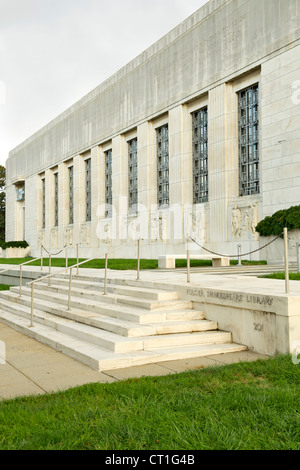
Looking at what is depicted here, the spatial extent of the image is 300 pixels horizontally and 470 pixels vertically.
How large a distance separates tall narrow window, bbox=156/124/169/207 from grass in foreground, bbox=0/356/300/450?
2247 centimetres

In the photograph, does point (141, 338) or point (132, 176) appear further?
point (132, 176)

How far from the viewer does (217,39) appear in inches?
896

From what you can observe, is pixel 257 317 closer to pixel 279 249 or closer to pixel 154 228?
pixel 279 249

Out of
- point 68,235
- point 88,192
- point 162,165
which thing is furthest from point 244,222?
point 68,235

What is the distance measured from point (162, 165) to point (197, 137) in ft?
11.6

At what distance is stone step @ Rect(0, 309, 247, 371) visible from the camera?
571 centimetres

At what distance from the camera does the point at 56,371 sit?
563cm

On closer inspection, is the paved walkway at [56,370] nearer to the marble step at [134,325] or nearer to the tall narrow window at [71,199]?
the marble step at [134,325]

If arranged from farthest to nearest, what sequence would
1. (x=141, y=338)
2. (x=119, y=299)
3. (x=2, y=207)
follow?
(x=2, y=207) < (x=119, y=299) < (x=141, y=338)

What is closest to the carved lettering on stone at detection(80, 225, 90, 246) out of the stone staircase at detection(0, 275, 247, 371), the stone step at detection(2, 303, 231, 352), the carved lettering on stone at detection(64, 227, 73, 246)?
the carved lettering on stone at detection(64, 227, 73, 246)

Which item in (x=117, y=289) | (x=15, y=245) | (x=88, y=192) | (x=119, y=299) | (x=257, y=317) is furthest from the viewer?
(x=15, y=245)
